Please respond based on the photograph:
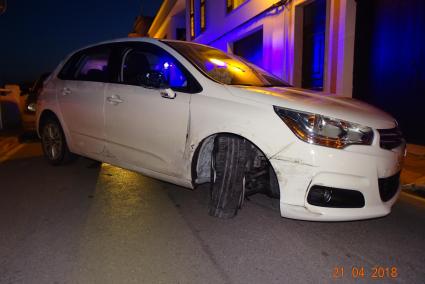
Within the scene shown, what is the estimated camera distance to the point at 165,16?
98.6 ft

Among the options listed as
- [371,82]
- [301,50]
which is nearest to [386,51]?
[371,82]

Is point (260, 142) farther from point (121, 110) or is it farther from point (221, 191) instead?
point (121, 110)

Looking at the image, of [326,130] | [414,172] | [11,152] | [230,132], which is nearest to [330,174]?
[326,130]

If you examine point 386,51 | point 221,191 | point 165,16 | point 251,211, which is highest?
point 165,16

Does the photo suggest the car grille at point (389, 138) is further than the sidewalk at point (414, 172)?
No

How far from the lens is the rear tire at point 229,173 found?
351cm

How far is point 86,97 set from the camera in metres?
4.86

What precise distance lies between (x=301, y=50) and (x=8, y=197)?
886cm

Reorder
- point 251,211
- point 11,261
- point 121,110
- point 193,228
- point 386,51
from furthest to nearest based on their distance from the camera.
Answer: point 386,51 → point 121,110 → point 251,211 → point 193,228 → point 11,261

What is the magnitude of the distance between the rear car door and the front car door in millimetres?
235

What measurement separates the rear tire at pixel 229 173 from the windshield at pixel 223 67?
0.63 metres

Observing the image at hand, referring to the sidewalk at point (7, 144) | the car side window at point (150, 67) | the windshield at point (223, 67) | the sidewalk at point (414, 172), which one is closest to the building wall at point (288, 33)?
the sidewalk at point (414, 172)

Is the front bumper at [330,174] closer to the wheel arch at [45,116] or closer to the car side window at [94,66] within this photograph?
the car side window at [94,66]

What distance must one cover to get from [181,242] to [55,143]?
11.6 ft
